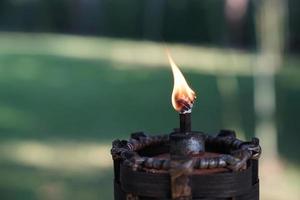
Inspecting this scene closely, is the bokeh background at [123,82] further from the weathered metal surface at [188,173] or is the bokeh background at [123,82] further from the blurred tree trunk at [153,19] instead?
the weathered metal surface at [188,173]

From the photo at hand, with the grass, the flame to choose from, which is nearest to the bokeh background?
the grass

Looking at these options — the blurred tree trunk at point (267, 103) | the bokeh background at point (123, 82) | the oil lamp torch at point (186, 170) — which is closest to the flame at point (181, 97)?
the oil lamp torch at point (186, 170)

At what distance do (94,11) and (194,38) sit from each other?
8.73ft

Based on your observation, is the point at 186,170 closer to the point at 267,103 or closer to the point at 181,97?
the point at 181,97

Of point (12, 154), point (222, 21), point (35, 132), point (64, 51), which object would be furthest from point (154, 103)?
point (222, 21)

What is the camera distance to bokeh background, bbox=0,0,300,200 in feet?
14.8

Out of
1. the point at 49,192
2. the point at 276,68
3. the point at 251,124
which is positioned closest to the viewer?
the point at 49,192

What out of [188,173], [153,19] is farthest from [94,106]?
[153,19]

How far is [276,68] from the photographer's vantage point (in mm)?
8664

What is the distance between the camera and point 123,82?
8.60 metres

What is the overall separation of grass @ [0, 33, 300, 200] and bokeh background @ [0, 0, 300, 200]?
1 cm

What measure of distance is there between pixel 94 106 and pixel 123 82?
5.56 feet

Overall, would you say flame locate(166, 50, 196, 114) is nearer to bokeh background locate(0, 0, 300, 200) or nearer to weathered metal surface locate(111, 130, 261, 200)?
weathered metal surface locate(111, 130, 261, 200)

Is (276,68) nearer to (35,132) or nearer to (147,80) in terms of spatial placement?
(147,80)
